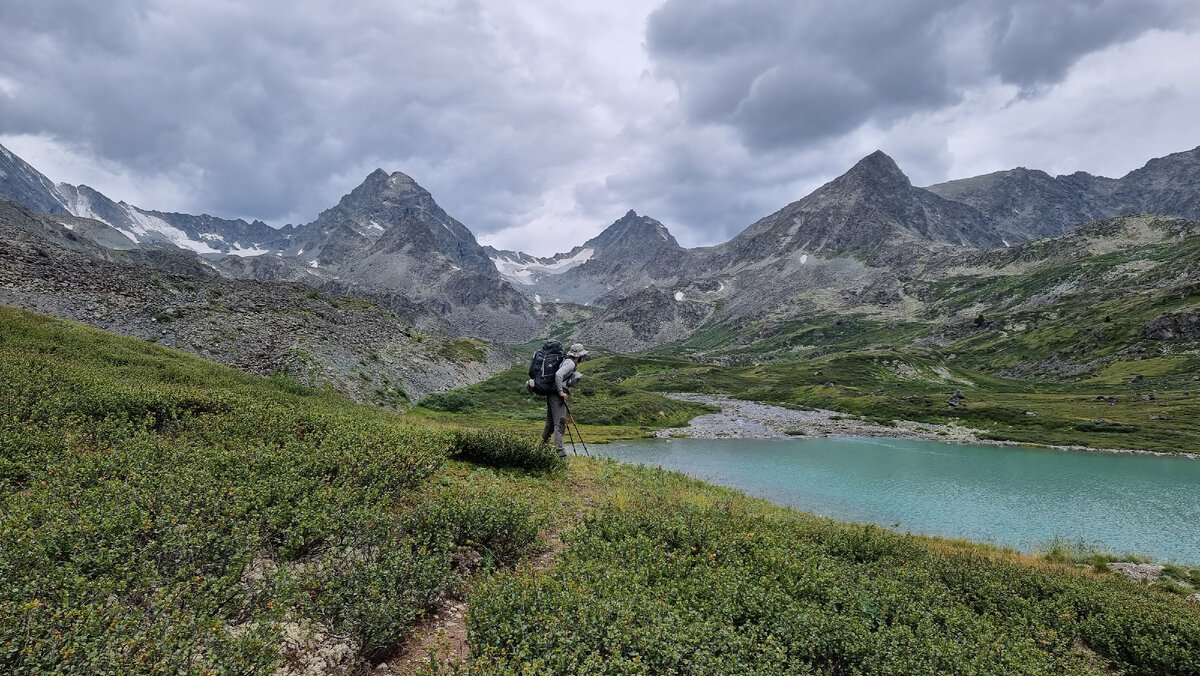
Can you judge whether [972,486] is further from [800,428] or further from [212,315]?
[212,315]

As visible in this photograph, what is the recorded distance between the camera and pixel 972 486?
162ft

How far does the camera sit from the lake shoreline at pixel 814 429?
78.2m

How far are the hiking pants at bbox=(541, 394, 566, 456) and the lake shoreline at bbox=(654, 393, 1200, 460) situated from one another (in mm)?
56418

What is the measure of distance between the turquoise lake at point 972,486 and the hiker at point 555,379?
1574cm

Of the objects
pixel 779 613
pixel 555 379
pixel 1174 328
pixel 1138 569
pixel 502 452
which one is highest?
pixel 1174 328

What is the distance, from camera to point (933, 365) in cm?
17388

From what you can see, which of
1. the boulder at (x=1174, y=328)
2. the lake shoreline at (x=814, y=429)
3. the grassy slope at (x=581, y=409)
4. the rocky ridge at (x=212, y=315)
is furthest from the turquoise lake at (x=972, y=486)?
the boulder at (x=1174, y=328)

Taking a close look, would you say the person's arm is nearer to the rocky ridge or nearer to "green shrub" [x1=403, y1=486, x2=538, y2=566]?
"green shrub" [x1=403, y1=486, x2=538, y2=566]

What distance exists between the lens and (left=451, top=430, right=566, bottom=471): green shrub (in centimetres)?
1881

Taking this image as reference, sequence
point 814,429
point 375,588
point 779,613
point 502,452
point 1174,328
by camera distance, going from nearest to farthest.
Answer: point 375,588, point 779,613, point 502,452, point 814,429, point 1174,328

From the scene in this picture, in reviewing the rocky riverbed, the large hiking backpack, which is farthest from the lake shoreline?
the large hiking backpack

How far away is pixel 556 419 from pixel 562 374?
210cm

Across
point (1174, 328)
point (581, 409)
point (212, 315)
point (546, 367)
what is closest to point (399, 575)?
point (546, 367)

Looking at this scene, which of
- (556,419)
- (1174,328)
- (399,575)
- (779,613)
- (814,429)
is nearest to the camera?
(399,575)
